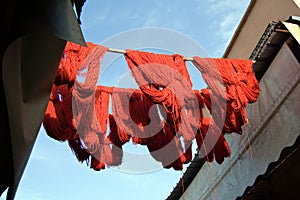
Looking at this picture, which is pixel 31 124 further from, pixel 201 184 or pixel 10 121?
pixel 201 184

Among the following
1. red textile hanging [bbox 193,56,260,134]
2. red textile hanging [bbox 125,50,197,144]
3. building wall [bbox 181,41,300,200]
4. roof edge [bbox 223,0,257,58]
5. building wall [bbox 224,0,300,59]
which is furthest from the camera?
roof edge [bbox 223,0,257,58]

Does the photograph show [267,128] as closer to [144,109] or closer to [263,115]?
[263,115]

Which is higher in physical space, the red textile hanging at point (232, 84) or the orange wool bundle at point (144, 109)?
the red textile hanging at point (232, 84)

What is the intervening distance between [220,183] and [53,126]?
4.04m

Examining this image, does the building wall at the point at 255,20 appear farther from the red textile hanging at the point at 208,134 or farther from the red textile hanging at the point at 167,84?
the red textile hanging at the point at 167,84

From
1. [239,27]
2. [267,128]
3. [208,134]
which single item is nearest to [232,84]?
[208,134]

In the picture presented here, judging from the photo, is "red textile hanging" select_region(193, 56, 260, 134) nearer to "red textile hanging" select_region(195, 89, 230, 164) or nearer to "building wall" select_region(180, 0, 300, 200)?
"red textile hanging" select_region(195, 89, 230, 164)

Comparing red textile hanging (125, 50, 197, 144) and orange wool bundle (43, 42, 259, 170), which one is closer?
orange wool bundle (43, 42, 259, 170)

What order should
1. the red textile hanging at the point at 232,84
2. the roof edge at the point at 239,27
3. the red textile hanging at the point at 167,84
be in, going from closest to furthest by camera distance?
the red textile hanging at the point at 167,84, the red textile hanging at the point at 232,84, the roof edge at the point at 239,27

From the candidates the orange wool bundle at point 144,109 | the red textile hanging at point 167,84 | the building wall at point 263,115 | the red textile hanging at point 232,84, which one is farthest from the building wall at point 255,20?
the red textile hanging at point 167,84

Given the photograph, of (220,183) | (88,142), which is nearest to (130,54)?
(88,142)

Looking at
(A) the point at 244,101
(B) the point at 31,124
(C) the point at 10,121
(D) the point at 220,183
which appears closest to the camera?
(C) the point at 10,121

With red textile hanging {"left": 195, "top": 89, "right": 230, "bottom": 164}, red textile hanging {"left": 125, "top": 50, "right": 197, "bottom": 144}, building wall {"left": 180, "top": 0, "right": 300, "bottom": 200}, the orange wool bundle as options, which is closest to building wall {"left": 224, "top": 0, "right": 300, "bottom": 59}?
building wall {"left": 180, "top": 0, "right": 300, "bottom": 200}

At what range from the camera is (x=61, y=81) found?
3176 mm
